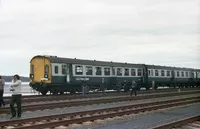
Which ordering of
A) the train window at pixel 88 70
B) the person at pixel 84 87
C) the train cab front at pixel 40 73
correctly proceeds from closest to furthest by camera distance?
the train cab front at pixel 40 73 → the person at pixel 84 87 → the train window at pixel 88 70

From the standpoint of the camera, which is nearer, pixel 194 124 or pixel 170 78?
pixel 194 124

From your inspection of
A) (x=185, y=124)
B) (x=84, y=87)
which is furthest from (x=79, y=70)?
(x=185, y=124)

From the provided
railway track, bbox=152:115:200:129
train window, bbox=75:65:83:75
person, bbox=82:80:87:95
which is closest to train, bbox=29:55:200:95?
train window, bbox=75:65:83:75

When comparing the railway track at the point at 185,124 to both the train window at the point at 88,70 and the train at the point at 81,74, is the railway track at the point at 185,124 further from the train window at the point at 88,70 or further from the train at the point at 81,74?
the train window at the point at 88,70

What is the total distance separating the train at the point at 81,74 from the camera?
30.1 m

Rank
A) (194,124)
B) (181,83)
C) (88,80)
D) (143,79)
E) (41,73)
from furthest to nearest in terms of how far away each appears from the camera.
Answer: (181,83) → (143,79) → (88,80) → (41,73) → (194,124)

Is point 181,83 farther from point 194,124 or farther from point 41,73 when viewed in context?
point 194,124

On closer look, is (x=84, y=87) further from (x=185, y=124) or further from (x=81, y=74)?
(x=185, y=124)

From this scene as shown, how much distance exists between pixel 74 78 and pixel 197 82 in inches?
1256

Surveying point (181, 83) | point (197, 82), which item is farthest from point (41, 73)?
point (197, 82)

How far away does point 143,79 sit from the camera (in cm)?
4266

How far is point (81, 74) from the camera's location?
106ft

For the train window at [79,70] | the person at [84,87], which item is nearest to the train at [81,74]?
the train window at [79,70]

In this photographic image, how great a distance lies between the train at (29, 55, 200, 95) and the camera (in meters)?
30.1
